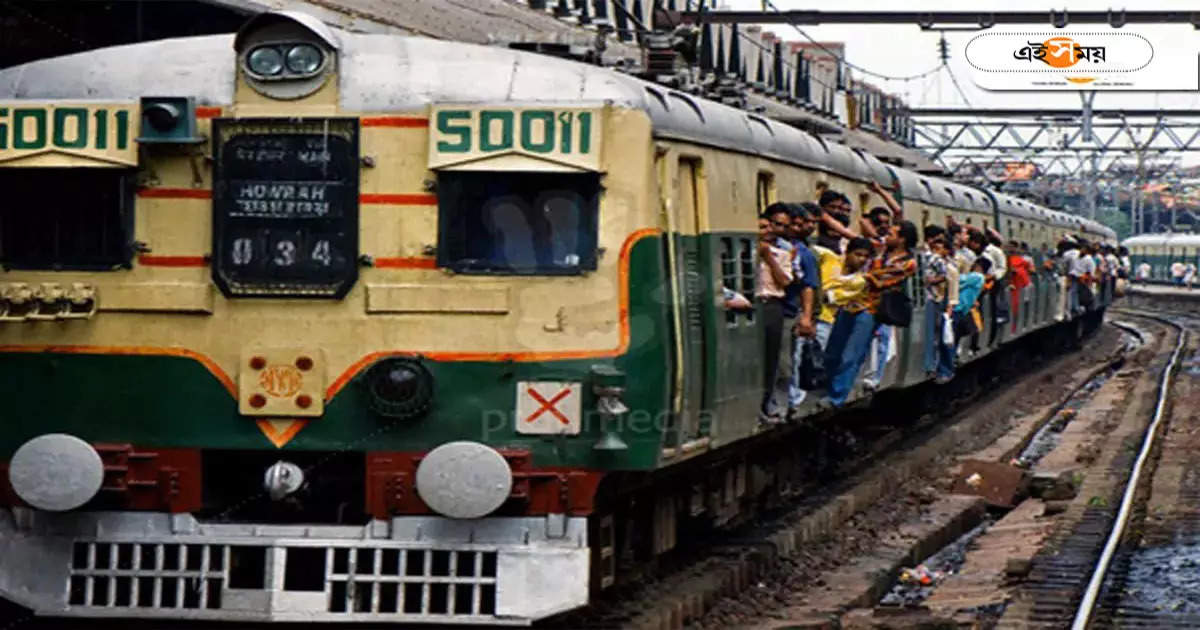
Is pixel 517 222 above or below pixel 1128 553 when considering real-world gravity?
above

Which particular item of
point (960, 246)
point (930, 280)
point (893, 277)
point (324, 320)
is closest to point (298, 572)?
point (324, 320)

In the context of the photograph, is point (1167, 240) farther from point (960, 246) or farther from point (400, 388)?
point (400, 388)

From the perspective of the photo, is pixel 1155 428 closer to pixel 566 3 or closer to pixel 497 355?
pixel 566 3

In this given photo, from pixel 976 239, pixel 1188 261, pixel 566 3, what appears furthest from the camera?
pixel 1188 261

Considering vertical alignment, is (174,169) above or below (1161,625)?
above

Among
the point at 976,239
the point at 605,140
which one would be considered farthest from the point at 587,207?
the point at 976,239

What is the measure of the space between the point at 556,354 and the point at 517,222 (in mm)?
577

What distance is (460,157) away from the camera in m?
9.50

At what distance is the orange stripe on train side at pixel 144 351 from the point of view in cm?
968

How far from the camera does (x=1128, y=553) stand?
14.4 m

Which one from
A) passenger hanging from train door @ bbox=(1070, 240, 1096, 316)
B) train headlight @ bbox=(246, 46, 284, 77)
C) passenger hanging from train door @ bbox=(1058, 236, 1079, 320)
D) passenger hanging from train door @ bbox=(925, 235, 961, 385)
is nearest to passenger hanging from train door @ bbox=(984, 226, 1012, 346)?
passenger hanging from train door @ bbox=(925, 235, 961, 385)

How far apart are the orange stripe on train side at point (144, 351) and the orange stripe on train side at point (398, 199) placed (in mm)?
928

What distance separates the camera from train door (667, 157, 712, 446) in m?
10.1

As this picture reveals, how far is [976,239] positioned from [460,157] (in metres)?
13.3
